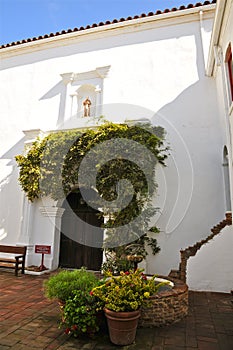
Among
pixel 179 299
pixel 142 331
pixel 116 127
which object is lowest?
pixel 142 331

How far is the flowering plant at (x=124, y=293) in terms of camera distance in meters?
3.52

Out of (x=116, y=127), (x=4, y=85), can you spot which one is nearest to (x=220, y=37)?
(x=116, y=127)

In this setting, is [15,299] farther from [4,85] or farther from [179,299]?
[4,85]

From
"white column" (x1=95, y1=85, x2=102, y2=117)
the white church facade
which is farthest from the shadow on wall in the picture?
"white column" (x1=95, y1=85, x2=102, y2=117)

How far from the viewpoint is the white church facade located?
24.3 feet

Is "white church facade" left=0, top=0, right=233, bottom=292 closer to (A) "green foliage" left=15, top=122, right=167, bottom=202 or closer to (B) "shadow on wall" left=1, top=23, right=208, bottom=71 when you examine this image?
(B) "shadow on wall" left=1, top=23, right=208, bottom=71

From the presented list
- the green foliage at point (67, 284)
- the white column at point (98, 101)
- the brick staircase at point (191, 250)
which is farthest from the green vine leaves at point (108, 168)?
the green foliage at point (67, 284)

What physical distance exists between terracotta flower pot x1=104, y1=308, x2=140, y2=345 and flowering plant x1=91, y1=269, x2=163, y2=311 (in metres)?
0.07

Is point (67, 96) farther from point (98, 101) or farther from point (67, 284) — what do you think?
point (67, 284)

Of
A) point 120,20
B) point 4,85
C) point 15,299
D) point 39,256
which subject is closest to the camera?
point 15,299

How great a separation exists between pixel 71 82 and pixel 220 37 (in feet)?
18.8

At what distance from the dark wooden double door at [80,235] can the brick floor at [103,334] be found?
312cm

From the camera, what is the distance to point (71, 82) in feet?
33.4

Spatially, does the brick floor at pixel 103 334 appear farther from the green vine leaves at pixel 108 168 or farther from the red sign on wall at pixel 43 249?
the green vine leaves at pixel 108 168
